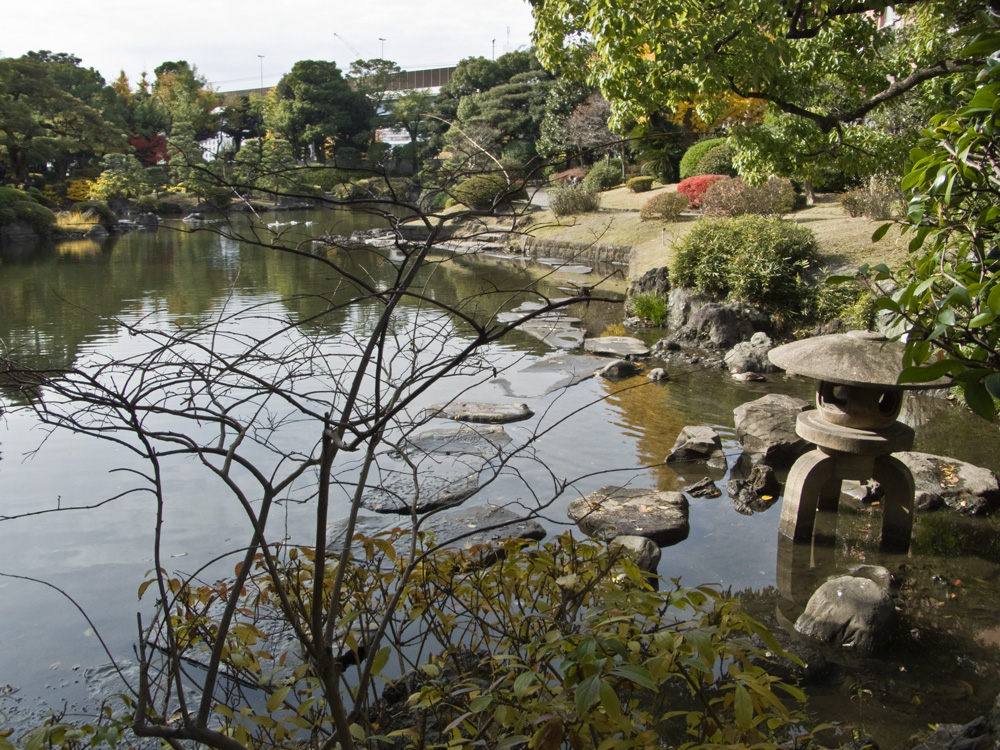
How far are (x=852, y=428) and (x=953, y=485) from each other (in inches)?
62.0

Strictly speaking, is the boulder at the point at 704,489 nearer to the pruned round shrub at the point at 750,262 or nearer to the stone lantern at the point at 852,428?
the stone lantern at the point at 852,428

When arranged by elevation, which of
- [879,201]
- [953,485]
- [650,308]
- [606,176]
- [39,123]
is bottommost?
[953,485]

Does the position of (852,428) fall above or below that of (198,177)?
below

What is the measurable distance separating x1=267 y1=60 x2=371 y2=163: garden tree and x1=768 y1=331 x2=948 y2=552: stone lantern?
40819mm

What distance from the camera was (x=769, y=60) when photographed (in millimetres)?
7355

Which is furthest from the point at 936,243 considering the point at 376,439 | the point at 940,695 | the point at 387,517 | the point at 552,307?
the point at 387,517

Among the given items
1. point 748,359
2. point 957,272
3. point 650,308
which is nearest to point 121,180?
point 650,308

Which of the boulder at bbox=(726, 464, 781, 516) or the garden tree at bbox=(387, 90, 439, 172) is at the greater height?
the garden tree at bbox=(387, 90, 439, 172)

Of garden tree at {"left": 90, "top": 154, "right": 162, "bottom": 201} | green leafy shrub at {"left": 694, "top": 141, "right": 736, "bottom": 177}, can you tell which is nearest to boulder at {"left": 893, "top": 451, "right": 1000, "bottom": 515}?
green leafy shrub at {"left": 694, "top": 141, "right": 736, "bottom": 177}

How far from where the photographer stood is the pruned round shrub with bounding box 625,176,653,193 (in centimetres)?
2531

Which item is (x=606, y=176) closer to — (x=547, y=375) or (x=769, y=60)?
(x=547, y=375)

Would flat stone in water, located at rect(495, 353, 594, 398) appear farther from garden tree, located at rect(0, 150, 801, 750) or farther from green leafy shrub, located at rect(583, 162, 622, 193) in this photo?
green leafy shrub, located at rect(583, 162, 622, 193)

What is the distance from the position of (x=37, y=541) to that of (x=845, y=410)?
5.39 meters

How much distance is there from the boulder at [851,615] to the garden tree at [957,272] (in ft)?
6.50
